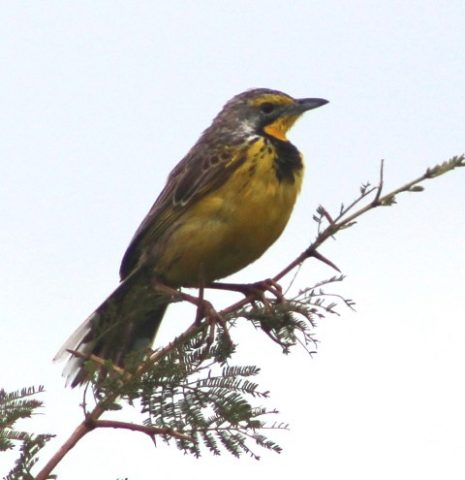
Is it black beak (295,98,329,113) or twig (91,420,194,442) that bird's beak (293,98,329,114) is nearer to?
black beak (295,98,329,113)

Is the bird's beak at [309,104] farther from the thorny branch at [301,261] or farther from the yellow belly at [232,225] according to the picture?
the thorny branch at [301,261]

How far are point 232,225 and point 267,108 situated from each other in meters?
1.67

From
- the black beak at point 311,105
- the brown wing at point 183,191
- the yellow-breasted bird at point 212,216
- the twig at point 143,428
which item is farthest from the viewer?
the black beak at point 311,105

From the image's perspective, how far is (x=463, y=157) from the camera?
448cm

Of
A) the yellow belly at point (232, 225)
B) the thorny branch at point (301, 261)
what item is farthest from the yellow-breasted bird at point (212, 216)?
the thorny branch at point (301, 261)

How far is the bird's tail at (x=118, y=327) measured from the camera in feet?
15.6

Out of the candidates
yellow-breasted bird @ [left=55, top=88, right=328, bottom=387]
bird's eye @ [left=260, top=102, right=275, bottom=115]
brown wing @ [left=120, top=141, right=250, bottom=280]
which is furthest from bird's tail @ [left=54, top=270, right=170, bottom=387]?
bird's eye @ [left=260, top=102, right=275, bottom=115]

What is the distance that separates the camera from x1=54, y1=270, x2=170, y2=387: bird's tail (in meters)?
4.77

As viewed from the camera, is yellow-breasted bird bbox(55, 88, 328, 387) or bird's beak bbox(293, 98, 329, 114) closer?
yellow-breasted bird bbox(55, 88, 328, 387)

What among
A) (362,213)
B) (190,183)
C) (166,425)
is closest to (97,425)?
(166,425)

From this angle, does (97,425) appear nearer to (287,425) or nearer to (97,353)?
(287,425)

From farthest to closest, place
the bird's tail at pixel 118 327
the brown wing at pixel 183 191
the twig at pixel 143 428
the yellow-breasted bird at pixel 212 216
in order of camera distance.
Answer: the brown wing at pixel 183 191
the yellow-breasted bird at pixel 212 216
the bird's tail at pixel 118 327
the twig at pixel 143 428

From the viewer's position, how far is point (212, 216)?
7.05 m

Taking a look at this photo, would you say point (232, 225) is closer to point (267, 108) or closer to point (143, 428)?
point (267, 108)
